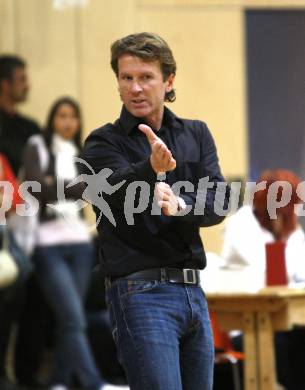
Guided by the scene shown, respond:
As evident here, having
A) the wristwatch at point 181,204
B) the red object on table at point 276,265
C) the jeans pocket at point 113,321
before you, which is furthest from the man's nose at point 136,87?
the red object on table at point 276,265

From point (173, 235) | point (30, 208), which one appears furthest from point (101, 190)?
point (30, 208)

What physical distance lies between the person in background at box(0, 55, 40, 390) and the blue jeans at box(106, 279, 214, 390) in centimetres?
361

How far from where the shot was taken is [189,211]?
11.4 feet

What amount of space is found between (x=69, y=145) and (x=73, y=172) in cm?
25

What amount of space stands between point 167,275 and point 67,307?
359cm

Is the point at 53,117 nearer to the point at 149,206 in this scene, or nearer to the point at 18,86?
the point at 18,86

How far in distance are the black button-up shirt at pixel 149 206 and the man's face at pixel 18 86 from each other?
4169 millimetres

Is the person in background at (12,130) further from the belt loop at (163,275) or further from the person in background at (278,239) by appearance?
the belt loop at (163,275)

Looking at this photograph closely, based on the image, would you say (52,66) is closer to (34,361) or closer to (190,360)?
(34,361)

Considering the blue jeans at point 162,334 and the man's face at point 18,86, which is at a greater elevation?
the man's face at point 18,86

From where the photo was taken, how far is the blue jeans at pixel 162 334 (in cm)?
344

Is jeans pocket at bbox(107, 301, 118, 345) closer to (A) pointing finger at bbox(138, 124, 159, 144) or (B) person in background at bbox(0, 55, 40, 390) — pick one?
(A) pointing finger at bbox(138, 124, 159, 144)

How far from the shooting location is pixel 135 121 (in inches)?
141
